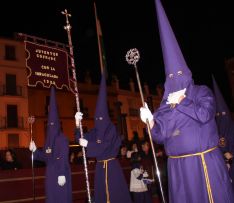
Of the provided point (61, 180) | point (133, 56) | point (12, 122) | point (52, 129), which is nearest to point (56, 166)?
point (61, 180)

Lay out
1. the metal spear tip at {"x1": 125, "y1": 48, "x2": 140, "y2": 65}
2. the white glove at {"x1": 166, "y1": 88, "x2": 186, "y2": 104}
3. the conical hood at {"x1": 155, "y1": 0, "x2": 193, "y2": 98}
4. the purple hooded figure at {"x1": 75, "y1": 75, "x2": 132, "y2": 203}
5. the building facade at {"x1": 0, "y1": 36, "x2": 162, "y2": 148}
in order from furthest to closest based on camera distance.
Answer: the building facade at {"x1": 0, "y1": 36, "x2": 162, "y2": 148} → the purple hooded figure at {"x1": 75, "y1": 75, "x2": 132, "y2": 203} → the metal spear tip at {"x1": 125, "y1": 48, "x2": 140, "y2": 65} → the conical hood at {"x1": 155, "y1": 0, "x2": 193, "y2": 98} → the white glove at {"x1": 166, "y1": 88, "x2": 186, "y2": 104}

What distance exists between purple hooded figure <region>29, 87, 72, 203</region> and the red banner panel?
2.11 meters

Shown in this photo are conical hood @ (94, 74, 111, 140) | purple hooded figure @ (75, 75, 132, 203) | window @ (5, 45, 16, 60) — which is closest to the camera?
purple hooded figure @ (75, 75, 132, 203)

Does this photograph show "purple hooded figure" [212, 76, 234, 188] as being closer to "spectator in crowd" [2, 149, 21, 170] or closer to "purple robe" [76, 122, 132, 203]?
"purple robe" [76, 122, 132, 203]

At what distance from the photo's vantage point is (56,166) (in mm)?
7062

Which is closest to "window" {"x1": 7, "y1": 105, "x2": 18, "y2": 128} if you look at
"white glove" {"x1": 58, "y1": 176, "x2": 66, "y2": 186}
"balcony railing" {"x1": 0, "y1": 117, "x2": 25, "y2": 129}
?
"balcony railing" {"x1": 0, "y1": 117, "x2": 25, "y2": 129}

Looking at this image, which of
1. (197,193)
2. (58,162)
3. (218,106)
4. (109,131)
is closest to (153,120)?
(197,193)

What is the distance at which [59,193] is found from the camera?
6.91 m

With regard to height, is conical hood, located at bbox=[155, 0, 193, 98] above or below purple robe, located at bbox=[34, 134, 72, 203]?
above

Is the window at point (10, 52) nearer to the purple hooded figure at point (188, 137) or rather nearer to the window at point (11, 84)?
the window at point (11, 84)

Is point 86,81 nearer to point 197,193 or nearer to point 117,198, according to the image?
point 117,198

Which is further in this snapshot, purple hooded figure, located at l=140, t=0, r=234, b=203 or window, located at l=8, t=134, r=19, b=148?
window, located at l=8, t=134, r=19, b=148

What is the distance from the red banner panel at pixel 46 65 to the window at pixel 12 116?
63.2 feet

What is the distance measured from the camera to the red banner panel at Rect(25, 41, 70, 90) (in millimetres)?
8891
